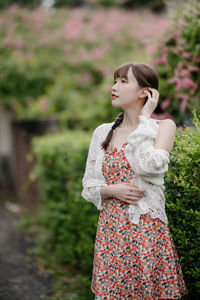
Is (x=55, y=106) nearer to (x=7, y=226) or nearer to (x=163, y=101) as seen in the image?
(x=7, y=226)

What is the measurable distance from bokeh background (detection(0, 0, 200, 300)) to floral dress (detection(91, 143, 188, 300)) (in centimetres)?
24

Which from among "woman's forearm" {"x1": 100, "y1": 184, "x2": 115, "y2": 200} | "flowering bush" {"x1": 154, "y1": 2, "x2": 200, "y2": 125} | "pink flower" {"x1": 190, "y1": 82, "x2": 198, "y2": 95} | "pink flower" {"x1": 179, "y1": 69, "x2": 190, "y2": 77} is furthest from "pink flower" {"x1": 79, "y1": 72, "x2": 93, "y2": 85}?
"woman's forearm" {"x1": 100, "y1": 184, "x2": 115, "y2": 200}

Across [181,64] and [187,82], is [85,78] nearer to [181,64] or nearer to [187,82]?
[181,64]

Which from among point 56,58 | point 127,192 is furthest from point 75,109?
point 127,192

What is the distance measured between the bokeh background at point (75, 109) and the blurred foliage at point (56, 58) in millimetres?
28

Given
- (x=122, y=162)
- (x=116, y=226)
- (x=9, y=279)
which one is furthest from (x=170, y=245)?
(x=9, y=279)

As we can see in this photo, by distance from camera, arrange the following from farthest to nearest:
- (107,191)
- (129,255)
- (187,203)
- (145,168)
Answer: (187,203) < (107,191) < (129,255) < (145,168)

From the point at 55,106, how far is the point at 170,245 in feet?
25.2

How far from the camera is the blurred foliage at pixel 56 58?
373 inches

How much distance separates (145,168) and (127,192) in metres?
0.23

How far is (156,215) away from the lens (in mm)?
2318

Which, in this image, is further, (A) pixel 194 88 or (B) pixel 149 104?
(A) pixel 194 88

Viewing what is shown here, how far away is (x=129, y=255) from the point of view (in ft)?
7.66

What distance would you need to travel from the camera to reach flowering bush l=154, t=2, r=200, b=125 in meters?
4.33
